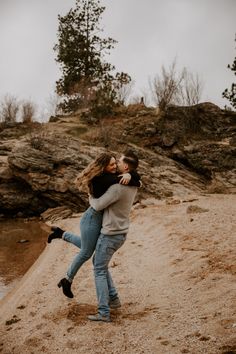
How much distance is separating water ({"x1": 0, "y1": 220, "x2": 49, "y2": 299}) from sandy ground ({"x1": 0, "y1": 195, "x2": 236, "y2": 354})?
0.50m

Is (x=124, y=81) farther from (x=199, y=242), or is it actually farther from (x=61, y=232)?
(x=61, y=232)

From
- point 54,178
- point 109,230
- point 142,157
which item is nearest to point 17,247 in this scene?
point 54,178

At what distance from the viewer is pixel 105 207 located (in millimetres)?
5141

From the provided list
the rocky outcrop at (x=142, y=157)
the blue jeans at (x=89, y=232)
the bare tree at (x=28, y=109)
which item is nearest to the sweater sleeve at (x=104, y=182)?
the blue jeans at (x=89, y=232)

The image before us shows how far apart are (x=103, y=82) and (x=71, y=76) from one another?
2.35 meters

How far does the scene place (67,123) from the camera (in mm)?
26031

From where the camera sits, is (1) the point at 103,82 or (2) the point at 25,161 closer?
(2) the point at 25,161

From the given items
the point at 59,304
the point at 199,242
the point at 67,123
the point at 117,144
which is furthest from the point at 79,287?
the point at 67,123

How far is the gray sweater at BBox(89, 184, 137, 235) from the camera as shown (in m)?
5.07

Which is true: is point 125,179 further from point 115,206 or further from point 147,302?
point 147,302

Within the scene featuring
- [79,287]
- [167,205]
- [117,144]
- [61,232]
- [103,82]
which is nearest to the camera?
[61,232]

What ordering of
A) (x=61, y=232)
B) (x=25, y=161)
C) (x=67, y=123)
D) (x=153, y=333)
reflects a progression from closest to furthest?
(x=153, y=333) → (x=61, y=232) → (x=25, y=161) → (x=67, y=123)

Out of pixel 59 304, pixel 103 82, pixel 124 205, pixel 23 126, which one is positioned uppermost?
pixel 103 82

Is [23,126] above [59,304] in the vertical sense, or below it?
above
